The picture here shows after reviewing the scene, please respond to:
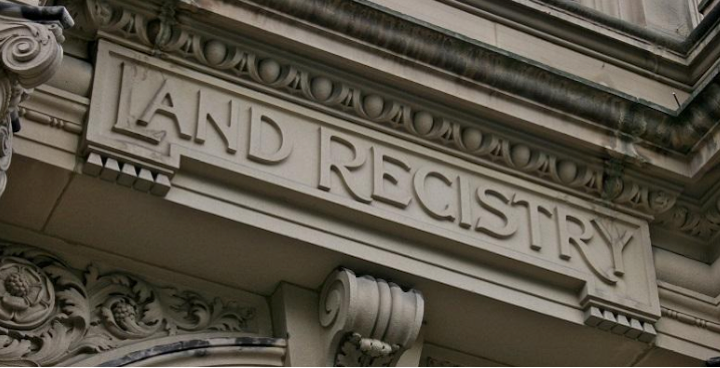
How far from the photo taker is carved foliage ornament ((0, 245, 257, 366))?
7406 millimetres

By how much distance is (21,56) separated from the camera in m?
6.98

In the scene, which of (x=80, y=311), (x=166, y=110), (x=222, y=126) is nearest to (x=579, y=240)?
(x=222, y=126)

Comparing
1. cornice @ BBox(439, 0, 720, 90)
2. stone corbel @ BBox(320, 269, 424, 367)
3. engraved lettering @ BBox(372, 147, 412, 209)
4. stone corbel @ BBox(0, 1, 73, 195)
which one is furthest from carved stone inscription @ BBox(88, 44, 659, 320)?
cornice @ BBox(439, 0, 720, 90)

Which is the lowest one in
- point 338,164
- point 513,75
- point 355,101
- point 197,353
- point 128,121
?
point 197,353

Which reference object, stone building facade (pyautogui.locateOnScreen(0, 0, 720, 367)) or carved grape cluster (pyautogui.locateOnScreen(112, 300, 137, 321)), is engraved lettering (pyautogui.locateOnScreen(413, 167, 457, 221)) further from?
carved grape cluster (pyautogui.locateOnScreen(112, 300, 137, 321))

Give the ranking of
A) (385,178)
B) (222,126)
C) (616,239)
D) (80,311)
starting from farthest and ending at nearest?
(616,239)
(385,178)
(222,126)
(80,311)

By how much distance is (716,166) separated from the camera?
28.7 feet

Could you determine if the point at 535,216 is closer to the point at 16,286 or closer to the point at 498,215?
the point at 498,215

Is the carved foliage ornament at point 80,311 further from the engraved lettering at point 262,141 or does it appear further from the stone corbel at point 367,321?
the engraved lettering at point 262,141

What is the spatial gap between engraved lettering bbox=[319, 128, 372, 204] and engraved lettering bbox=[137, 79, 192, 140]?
0.66 metres

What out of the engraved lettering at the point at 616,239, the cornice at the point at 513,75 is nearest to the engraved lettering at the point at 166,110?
the cornice at the point at 513,75

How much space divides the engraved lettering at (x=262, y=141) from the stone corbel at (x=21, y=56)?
3.65ft

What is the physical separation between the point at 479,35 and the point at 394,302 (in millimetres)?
1737

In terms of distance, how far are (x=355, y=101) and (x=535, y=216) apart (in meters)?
1.07
